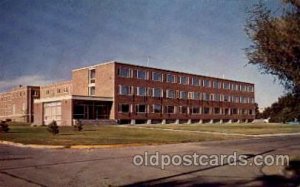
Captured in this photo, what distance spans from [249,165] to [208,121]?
235 ft

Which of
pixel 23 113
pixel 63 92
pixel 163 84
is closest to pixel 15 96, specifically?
pixel 23 113

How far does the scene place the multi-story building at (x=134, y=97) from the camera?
199ft

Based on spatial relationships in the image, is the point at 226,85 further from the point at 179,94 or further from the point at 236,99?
the point at 179,94

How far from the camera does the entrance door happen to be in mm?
58975

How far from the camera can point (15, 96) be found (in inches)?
4031

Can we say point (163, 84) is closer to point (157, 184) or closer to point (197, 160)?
point (197, 160)

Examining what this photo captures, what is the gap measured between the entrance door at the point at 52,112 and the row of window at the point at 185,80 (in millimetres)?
11079

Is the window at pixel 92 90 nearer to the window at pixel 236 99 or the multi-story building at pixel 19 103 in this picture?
the multi-story building at pixel 19 103

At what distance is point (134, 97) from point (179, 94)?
13.0 metres

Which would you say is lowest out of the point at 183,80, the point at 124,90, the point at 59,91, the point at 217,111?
the point at 217,111

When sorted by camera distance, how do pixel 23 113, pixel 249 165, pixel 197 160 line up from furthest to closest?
1. pixel 23 113
2. pixel 197 160
3. pixel 249 165

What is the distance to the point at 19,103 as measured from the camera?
9944 cm

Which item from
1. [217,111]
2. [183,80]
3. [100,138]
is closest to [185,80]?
[183,80]

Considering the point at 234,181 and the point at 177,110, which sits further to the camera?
the point at 177,110
